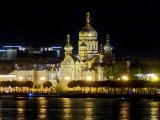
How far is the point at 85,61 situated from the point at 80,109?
74.1 ft

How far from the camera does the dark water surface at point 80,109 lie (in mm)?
59594

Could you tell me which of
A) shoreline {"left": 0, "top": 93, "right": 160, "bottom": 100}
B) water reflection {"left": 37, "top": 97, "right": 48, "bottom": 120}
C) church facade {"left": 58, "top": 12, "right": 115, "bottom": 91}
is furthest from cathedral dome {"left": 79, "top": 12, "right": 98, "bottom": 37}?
water reflection {"left": 37, "top": 97, "right": 48, "bottom": 120}

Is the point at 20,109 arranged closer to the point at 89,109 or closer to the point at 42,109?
the point at 42,109

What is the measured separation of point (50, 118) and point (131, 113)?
5.92 meters

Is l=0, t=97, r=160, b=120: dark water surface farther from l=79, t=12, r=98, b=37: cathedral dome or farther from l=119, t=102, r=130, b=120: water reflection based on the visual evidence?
l=79, t=12, r=98, b=37: cathedral dome

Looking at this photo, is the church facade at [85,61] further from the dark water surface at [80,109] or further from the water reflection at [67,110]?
the water reflection at [67,110]

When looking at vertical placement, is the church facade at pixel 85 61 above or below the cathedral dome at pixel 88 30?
below

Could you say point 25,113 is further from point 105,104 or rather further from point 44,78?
point 44,78

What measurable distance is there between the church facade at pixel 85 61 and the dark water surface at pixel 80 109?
10.4 meters

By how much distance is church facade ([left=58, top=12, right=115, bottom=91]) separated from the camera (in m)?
87.8

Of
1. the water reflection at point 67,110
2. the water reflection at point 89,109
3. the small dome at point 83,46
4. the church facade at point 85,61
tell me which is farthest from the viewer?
the small dome at point 83,46

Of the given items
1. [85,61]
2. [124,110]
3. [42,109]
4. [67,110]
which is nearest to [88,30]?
[85,61]

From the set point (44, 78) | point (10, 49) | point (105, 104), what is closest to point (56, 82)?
point (44, 78)

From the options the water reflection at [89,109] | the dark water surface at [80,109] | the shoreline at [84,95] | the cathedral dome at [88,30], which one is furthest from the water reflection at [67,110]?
the cathedral dome at [88,30]
